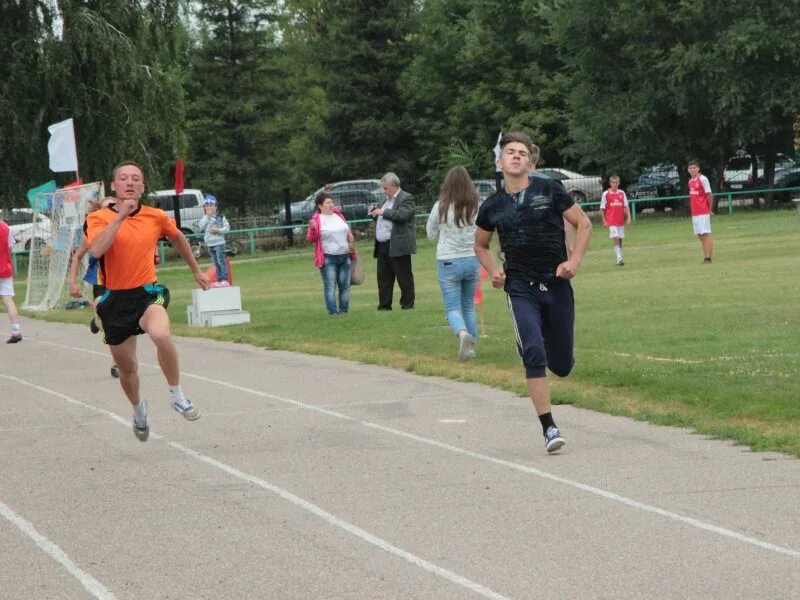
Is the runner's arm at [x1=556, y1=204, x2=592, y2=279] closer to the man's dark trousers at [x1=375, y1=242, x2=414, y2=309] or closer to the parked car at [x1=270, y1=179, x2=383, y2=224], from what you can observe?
the man's dark trousers at [x1=375, y1=242, x2=414, y2=309]

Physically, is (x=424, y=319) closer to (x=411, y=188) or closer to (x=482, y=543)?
(x=482, y=543)

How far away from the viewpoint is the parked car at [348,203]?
161 ft

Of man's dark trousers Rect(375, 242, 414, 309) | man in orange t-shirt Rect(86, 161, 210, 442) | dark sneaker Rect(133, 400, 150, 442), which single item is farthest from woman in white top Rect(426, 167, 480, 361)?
man's dark trousers Rect(375, 242, 414, 309)

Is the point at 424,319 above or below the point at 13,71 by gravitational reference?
below

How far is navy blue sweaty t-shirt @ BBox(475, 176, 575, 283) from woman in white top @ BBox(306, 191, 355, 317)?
10402 millimetres

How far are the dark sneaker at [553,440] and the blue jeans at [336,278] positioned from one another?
1088 centimetres

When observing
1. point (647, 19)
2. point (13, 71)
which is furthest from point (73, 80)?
point (647, 19)

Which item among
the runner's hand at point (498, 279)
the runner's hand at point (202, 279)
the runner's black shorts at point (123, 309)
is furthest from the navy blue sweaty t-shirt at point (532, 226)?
the runner's black shorts at point (123, 309)

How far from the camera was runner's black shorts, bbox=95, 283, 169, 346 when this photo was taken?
9625 millimetres

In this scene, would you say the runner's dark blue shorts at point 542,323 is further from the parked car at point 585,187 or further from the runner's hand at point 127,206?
the parked car at point 585,187

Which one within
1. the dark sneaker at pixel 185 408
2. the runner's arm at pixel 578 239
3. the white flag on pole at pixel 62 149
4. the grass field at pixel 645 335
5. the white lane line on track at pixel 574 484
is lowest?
the grass field at pixel 645 335

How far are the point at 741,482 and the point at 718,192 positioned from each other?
43975mm

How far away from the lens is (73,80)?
37625 millimetres

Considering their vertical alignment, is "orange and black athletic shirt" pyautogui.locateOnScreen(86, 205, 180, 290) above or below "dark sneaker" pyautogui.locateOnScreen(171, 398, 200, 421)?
above
